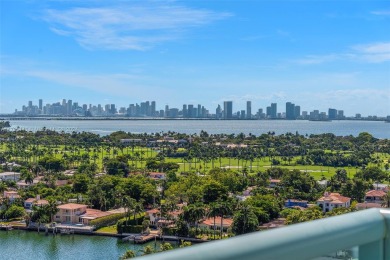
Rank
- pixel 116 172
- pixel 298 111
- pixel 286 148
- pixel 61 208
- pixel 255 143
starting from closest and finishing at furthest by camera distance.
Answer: pixel 61 208 → pixel 116 172 → pixel 286 148 → pixel 255 143 → pixel 298 111

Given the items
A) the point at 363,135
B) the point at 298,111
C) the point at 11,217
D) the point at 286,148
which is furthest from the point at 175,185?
the point at 298,111

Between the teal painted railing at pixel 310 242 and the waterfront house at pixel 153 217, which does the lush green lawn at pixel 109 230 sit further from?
the teal painted railing at pixel 310 242

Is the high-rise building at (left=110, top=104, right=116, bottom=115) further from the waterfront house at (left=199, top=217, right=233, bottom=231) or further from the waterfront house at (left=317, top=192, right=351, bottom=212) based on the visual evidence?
the waterfront house at (left=199, top=217, right=233, bottom=231)

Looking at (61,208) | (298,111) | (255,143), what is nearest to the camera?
(61,208)

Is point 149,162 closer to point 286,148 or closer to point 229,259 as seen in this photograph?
point 286,148

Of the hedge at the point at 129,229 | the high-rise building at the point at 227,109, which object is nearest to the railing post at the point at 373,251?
the hedge at the point at 129,229
